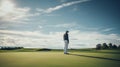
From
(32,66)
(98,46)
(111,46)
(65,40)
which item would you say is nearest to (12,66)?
(32,66)

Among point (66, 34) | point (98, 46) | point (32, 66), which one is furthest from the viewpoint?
point (98, 46)

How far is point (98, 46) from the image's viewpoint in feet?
113

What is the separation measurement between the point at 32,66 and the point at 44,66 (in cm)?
43

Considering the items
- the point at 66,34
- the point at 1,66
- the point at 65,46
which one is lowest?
the point at 1,66

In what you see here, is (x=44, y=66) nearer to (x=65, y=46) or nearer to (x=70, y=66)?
(x=70, y=66)

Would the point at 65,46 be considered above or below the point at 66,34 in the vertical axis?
below

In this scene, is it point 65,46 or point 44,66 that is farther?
point 65,46

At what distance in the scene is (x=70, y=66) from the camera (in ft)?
20.7

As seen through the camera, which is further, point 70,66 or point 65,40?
point 65,40

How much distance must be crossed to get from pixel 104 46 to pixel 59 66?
→ 3086 cm

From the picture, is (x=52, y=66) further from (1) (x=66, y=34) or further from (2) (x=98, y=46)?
(2) (x=98, y=46)

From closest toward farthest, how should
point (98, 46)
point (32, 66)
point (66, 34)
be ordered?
point (32, 66), point (66, 34), point (98, 46)

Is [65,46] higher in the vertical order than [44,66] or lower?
higher

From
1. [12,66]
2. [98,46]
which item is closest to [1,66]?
[12,66]
